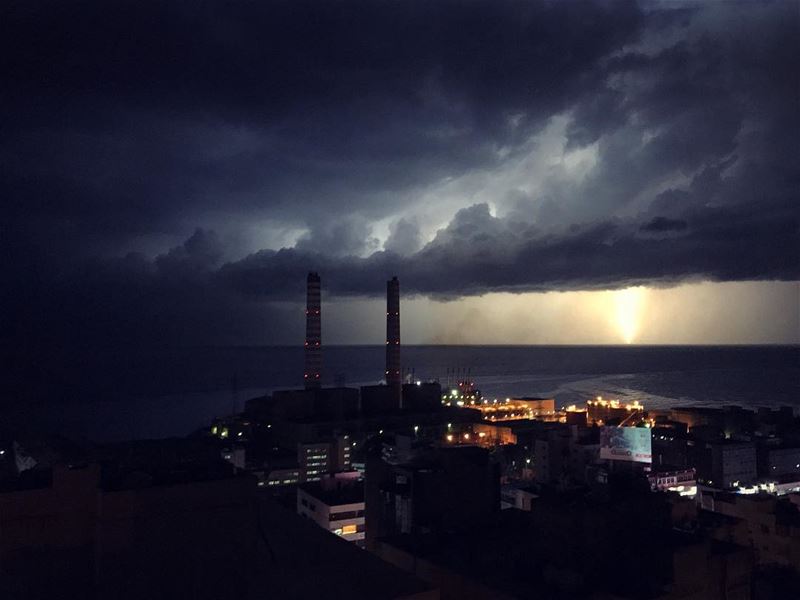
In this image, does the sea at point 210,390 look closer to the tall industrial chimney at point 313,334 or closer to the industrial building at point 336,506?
the tall industrial chimney at point 313,334

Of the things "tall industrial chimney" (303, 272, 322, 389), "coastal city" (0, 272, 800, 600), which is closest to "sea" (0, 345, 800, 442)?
"tall industrial chimney" (303, 272, 322, 389)

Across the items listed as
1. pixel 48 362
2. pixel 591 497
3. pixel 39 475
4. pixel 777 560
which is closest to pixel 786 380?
pixel 777 560

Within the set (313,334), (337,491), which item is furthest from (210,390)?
(337,491)

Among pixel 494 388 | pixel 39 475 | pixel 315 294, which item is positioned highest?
pixel 315 294

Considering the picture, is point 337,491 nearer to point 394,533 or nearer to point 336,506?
point 336,506

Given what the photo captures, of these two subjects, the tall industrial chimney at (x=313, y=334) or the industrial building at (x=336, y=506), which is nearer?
the industrial building at (x=336, y=506)

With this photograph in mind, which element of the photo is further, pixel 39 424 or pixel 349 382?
pixel 349 382

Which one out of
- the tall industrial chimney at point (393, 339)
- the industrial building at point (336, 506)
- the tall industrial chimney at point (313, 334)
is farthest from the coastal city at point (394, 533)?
the tall industrial chimney at point (393, 339)

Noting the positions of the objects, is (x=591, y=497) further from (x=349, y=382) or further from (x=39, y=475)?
(x=349, y=382)
